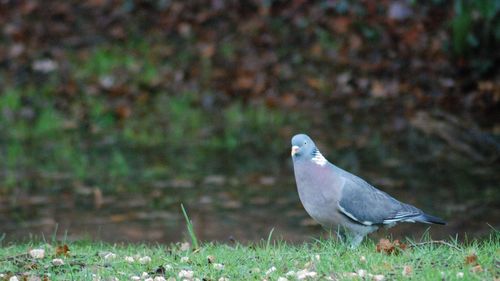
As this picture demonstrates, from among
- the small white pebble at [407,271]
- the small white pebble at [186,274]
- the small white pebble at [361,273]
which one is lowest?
the small white pebble at [186,274]

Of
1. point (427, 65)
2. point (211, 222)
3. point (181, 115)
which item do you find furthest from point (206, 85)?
point (211, 222)

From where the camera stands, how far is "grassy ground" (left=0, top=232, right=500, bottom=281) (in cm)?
557

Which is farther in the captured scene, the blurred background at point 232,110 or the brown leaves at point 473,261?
the blurred background at point 232,110

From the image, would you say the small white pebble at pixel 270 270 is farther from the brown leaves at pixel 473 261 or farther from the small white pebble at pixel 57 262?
the small white pebble at pixel 57 262

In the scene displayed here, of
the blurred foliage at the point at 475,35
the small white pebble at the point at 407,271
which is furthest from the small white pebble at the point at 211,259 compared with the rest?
the blurred foliage at the point at 475,35

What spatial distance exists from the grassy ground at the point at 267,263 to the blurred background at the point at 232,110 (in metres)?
3.01

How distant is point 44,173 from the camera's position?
11727 millimetres

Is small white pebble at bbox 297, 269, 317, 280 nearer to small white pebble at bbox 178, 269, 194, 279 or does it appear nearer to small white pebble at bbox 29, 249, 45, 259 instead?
small white pebble at bbox 178, 269, 194, 279

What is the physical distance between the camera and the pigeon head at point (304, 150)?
7059 millimetres

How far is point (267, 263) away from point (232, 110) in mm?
7760

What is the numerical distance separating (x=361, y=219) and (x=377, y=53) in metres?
7.60

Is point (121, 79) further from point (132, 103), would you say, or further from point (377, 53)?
point (377, 53)

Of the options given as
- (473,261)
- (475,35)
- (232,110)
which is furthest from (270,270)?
(475,35)

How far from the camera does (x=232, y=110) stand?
537 inches
